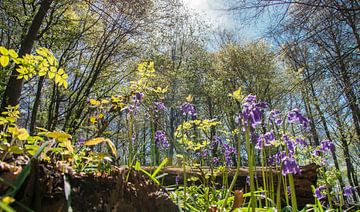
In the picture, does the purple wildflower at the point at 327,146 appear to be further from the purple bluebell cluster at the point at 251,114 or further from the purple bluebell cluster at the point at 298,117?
the purple bluebell cluster at the point at 251,114

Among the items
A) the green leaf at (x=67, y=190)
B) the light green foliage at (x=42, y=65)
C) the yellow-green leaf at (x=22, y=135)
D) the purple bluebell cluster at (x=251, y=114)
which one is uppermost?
the light green foliage at (x=42, y=65)

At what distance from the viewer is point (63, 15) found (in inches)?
368

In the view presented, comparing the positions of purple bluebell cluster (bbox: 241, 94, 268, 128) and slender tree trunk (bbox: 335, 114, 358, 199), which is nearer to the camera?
purple bluebell cluster (bbox: 241, 94, 268, 128)

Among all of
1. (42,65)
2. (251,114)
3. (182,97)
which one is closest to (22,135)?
(42,65)

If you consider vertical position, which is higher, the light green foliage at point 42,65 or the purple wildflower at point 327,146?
the light green foliage at point 42,65

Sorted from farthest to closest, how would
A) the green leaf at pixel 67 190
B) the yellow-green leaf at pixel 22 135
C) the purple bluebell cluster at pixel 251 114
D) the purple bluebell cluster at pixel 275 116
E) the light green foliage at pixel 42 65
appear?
the purple bluebell cluster at pixel 275 116
the purple bluebell cluster at pixel 251 114
the light green foliage at pixel 42 65
the yellow-green leaf at pixel 22 135
the green leaf at pixel 67 190

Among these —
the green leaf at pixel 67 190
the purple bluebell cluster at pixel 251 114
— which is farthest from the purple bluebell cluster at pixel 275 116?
the green leaf at pixel 67 190

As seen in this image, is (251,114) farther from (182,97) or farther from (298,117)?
(182,97)

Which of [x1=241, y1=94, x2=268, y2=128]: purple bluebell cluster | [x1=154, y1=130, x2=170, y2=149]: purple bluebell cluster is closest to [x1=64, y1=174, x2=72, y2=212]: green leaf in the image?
[x1=241, y1=94, x2=268, y2=128]: purple bluebell cluster

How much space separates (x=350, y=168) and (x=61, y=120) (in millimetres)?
12102

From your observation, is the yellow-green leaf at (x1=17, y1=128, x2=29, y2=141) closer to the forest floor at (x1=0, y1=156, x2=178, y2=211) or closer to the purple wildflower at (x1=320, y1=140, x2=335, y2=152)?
the forest floor at (x1=0, y1=156, x2=178, y2=211)

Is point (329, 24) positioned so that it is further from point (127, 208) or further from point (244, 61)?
point (244, 61)

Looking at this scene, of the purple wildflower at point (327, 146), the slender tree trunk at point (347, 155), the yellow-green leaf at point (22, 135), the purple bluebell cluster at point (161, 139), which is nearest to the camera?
the yellow-green leaf at point (22, 135)

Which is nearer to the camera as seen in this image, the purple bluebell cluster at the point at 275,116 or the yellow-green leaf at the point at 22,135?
the yellow-green leaf at the point at 22,135
